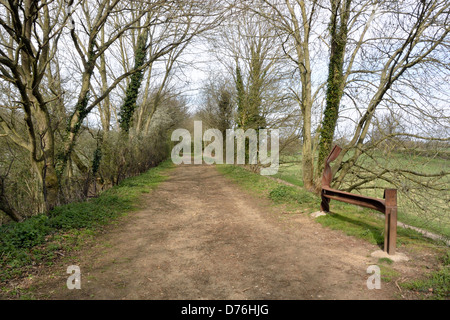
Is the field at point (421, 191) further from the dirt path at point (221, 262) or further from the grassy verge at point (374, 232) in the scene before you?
the dirt path at point (221, 262)

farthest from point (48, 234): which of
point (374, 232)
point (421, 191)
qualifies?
point (421, 191)

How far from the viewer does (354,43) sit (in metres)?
8.49

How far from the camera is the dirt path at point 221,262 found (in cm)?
315

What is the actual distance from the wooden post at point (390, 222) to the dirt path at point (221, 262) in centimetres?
35

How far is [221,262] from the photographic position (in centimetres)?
406

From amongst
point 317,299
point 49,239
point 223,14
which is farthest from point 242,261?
point 223,14

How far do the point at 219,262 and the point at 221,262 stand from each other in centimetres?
3

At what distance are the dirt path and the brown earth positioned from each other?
0.01 meters

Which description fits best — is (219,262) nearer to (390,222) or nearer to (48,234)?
(390,222)

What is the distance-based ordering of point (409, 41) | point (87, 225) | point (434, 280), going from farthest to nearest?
point (409, 41), point (87, 225), point (434, 280)

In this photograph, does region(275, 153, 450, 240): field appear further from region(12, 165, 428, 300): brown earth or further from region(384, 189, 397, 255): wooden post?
region(12, 165, 428, 300): brown earth

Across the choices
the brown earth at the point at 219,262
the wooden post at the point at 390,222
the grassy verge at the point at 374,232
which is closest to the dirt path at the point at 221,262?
the brown earth at the point at 219,262
